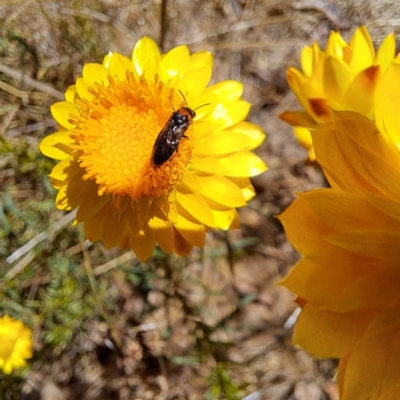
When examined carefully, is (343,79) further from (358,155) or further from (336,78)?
(358,155)

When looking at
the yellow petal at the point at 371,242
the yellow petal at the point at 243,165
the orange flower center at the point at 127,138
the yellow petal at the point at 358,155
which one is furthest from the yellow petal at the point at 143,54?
the yellow petal at the point at 371,242

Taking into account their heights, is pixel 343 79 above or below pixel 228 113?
above

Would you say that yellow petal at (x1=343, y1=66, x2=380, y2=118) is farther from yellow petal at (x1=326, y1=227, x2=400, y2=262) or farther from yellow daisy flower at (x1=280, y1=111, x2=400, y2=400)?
yellow petal at (x1=326, y1=227, x2=400, y2=262)

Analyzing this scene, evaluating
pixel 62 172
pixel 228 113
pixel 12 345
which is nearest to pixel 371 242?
pixel 228 113

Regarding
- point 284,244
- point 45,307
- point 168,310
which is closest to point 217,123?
point 284,244

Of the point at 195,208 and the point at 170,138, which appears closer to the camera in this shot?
the point at 170,138

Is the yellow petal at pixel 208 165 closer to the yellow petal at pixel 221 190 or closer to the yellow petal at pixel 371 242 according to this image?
the yellow petal at pixel 221 190
